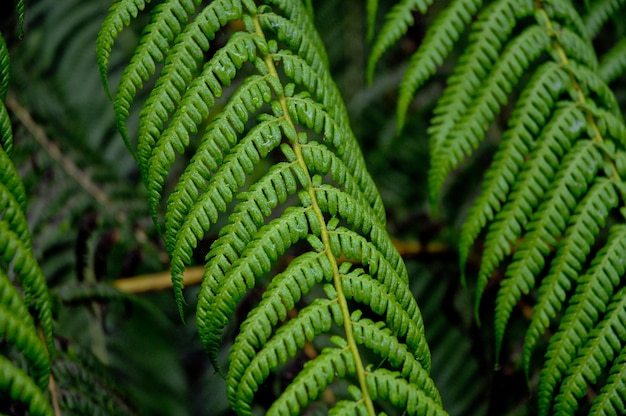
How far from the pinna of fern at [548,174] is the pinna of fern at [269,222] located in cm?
29

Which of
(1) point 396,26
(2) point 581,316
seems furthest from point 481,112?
(2) point 581,316

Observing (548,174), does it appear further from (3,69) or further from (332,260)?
(3,69)

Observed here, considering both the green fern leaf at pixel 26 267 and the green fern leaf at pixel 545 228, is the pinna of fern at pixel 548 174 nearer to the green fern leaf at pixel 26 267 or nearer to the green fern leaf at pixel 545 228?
the green fern leaf at pixel 545 228

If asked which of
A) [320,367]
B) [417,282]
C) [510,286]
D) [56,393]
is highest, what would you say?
[320,367]

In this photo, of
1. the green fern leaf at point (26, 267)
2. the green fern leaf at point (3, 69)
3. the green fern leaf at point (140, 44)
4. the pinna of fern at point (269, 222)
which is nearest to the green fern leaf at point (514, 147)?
the pinna of fern at point (269, 222)

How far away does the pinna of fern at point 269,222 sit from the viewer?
33.4 inches

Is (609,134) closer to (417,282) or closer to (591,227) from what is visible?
(591,227)

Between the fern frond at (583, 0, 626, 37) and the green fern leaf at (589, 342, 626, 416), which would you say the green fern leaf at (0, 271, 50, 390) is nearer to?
the green fern leaf at (589, 342, 626, 416)

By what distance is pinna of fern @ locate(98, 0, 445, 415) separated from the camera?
0.85m

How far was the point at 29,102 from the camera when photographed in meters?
2.03

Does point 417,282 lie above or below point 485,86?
below

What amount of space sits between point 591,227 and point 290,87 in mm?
700

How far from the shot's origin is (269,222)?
91 centimetres

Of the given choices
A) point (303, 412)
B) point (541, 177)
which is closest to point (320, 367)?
point (541, 177)
